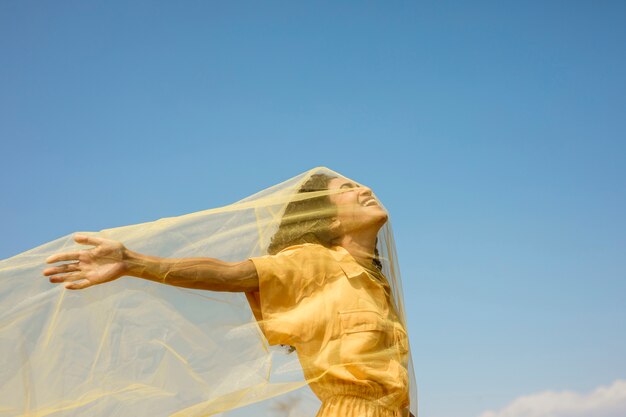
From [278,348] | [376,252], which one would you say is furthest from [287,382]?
[376,252]

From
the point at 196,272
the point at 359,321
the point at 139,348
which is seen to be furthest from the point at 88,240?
the point at 359,321

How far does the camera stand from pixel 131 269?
3.57m

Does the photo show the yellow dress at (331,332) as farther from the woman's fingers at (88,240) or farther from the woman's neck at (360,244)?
the woman's fingers at (88,240)

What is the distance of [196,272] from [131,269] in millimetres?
315

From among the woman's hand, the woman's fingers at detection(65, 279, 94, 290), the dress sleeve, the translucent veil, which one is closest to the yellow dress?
the dress sleeve

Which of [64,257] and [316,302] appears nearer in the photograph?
[64,257]

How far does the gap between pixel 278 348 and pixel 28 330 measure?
125cm

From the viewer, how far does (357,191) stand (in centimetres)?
443

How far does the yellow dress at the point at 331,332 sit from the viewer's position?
3832mm

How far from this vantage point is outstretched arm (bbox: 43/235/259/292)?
11.6 feet

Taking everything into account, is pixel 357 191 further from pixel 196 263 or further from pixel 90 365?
pixel 90 365

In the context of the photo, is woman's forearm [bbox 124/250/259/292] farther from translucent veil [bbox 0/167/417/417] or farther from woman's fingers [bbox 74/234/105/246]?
translucent veil [bbox 0/167/417/417]

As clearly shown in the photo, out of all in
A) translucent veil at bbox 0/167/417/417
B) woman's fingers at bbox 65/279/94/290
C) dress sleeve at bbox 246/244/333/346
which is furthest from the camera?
dress sleeve at bbox 246/244/333/346

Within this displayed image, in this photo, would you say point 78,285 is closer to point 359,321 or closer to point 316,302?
point 316,302
